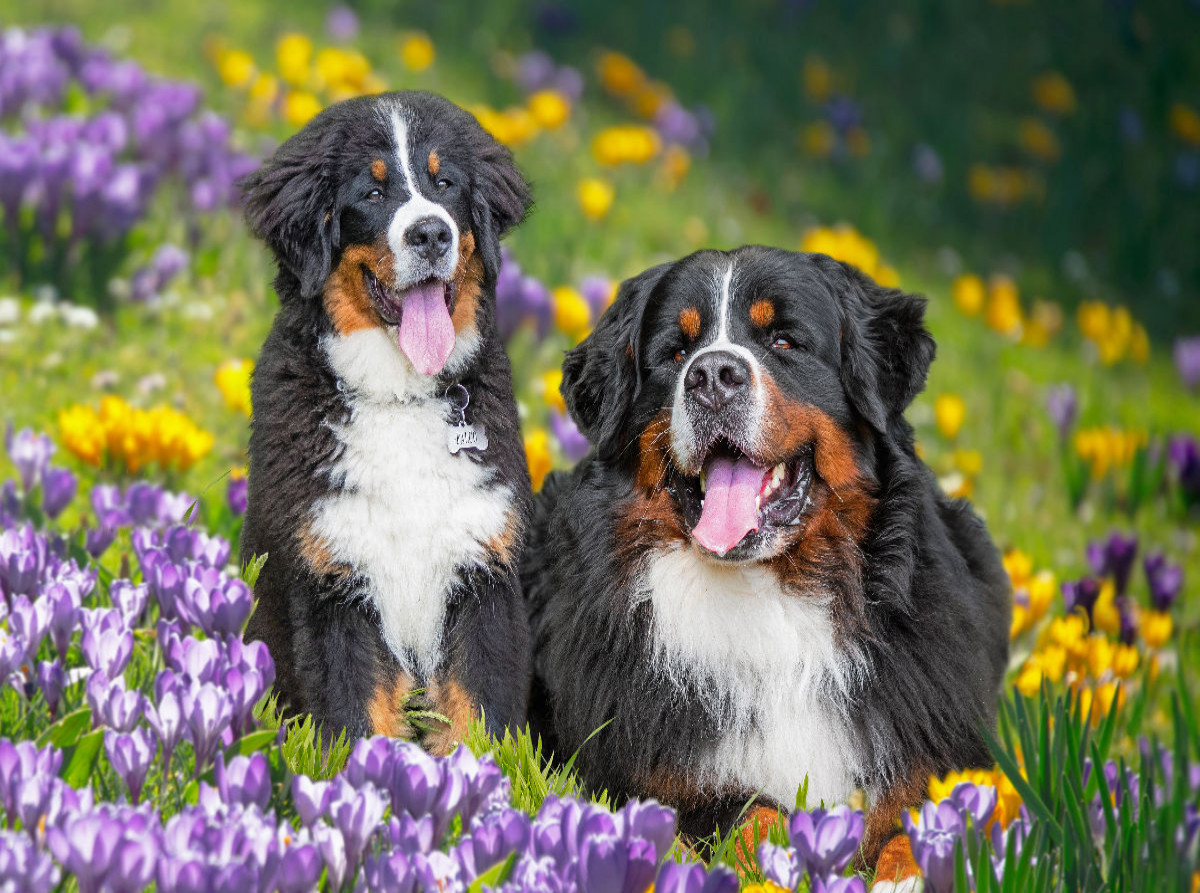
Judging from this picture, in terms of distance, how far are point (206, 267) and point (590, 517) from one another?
2971 mm

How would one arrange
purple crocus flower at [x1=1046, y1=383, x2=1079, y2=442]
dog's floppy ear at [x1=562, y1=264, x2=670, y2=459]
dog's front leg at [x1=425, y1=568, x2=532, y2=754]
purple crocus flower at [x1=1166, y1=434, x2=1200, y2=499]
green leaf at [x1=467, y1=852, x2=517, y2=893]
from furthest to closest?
purple crocus flower at [x1=1046, y1=383, x2=1079, y2=442] < purple crocus flower at [x1=1166, y1=434, x2=1200, y2=499] < dog's floppy ear at [x1=562, y1=264, x2=670, y2=459] < dog's front leg at [x1=425, y1=568, x2=532, y2=754] < green leaf at [x1=467, y1=852, x2=517, y2=893]

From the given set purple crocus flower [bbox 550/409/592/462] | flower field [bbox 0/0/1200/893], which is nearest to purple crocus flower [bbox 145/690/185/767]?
flower field [bbox 0/0/1200/893]

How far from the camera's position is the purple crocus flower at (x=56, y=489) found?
12.5 feet

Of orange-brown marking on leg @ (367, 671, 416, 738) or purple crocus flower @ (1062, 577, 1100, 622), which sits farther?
purple crocus flower @ (1062, 577, 1100, 622)

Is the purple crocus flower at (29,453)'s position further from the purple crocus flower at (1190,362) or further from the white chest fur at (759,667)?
the purple crocus flower at (1190,362)

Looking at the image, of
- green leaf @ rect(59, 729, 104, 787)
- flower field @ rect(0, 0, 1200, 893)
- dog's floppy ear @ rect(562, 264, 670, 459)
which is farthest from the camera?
dog's floppy ear @ rect(562, 264, 670, 459)

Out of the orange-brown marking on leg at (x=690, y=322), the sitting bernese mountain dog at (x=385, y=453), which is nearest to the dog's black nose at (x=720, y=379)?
the orange-brown marking on leg at (x=690, y=322)

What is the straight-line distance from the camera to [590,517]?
→ 3.51m

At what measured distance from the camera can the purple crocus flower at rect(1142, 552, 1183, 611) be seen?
4.72m

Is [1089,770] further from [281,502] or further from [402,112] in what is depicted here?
[402,112]

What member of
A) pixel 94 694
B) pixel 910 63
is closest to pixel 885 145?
pixel 910 63

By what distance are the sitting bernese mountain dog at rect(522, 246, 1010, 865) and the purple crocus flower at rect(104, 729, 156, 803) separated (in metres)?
1.19

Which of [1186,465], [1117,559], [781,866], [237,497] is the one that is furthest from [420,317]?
[1186,465]

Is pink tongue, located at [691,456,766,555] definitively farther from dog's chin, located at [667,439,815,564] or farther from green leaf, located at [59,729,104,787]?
green leaf, located at [59,729,104,787]
